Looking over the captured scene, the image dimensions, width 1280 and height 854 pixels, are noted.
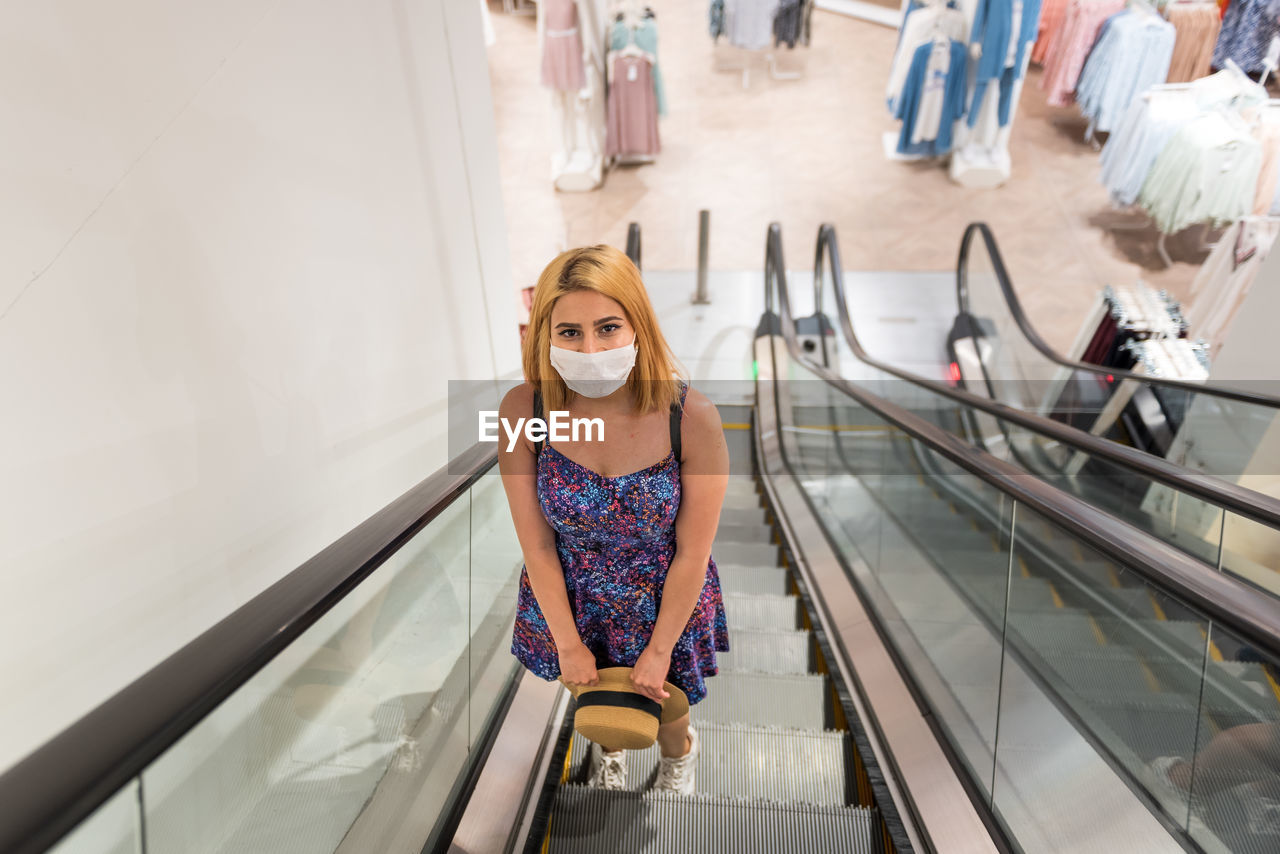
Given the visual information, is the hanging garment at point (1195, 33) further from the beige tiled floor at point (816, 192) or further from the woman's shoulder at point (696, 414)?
the woman's shoulder at point (696, 414)

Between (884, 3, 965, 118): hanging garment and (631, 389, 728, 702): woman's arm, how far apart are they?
9578 millimetres

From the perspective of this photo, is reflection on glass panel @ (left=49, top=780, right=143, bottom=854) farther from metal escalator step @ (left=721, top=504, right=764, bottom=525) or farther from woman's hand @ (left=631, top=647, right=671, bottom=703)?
metal escalator step @ (left=721, top=504, right=764, bottom=525)

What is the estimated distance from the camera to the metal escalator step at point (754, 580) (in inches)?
150

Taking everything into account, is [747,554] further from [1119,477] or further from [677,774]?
[677,774]

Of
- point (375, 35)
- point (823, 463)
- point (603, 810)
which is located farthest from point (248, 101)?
point (823, 463)

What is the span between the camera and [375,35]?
2.83 m

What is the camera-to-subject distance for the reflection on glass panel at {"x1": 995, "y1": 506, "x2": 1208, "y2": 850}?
1.41m

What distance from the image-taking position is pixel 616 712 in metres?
1.70

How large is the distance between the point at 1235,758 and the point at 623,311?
4.40ft

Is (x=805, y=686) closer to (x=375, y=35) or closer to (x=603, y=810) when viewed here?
(x=603, y=810)

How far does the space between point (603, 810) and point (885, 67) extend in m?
12.8

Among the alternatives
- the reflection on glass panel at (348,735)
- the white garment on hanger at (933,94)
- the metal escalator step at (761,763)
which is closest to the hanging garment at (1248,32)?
the white garment on hanger at (933,94)

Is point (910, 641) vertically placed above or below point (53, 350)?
below

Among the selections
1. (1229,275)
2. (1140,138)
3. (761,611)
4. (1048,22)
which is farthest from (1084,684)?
(1048,22)
